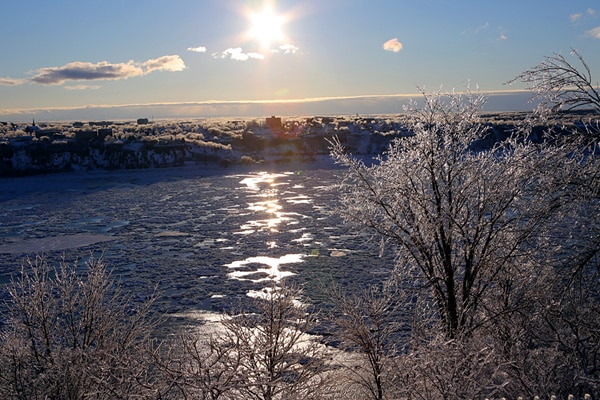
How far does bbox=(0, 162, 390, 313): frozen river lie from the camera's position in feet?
54.0

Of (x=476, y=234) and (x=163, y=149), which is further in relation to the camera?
(x=163, y=149)

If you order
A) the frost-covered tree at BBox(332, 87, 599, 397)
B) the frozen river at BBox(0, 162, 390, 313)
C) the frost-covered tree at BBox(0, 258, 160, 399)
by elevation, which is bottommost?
the frozen river at BBox(0, 162, 390, 313)

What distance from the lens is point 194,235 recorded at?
23.0 m

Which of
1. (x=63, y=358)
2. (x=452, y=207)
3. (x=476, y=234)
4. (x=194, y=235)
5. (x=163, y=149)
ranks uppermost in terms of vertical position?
(x=452, y=207)

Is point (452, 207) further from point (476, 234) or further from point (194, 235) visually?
point (194, 235)

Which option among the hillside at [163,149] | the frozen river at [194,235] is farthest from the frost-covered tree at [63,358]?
the hillside at [163,149]

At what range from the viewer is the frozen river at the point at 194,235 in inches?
648

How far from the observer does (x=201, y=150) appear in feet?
181

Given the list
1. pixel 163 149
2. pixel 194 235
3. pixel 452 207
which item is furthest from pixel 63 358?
pixel 163 149

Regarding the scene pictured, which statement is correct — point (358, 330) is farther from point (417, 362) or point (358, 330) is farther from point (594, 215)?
point (594, 215)

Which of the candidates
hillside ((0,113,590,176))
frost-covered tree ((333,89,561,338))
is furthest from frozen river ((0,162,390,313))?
hillside ((0,113,590,176))

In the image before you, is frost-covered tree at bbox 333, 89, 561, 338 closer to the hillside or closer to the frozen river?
the frozen river

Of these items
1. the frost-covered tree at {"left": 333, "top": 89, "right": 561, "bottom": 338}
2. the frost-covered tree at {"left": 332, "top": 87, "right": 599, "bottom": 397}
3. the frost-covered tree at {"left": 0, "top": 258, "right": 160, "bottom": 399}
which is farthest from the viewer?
the frost-covered tree at {"left": 333, "top": 89, "right": 561, "bottom": 338}

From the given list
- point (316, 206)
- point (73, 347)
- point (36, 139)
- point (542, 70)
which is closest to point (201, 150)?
point (36, 139)
